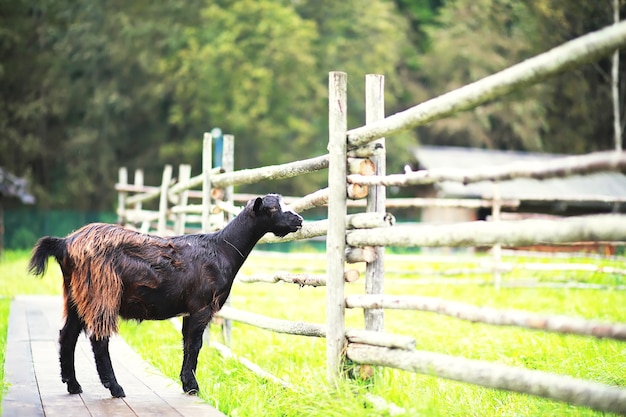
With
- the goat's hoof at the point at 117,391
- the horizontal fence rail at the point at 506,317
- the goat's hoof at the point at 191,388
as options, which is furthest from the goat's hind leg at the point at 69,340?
the horizontal fence rail at the point at 506,317

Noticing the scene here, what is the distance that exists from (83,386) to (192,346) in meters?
0.86

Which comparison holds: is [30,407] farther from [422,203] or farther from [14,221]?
[14,221]

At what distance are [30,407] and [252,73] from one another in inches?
1139

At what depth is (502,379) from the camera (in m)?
3.83

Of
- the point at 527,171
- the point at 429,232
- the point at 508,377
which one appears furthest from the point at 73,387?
the point at 527,171

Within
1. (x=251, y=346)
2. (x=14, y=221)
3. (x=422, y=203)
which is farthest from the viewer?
(x=14, y=221)

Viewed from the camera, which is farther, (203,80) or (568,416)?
(203,80)

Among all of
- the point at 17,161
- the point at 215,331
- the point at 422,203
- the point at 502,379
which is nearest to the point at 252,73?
the point at 17,161

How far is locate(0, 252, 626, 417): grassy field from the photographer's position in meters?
5.00

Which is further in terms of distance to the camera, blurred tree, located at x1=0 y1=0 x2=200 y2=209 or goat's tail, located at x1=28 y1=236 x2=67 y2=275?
blurred tree, located at x1=0 y1=0 x2=200 y2=209

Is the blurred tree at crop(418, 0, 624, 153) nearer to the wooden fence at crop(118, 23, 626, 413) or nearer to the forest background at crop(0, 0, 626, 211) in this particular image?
the forest background at crop(0, 0, 626, 211)

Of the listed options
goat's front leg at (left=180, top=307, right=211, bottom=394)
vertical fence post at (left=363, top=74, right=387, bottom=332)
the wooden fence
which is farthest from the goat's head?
vertical fence post at (left=363, top=74, right=387, bottom=332)

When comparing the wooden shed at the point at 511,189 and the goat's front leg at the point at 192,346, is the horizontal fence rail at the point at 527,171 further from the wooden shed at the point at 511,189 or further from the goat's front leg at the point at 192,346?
the wooden shed at the point at 511,189

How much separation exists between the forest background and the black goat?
27.2 metres
